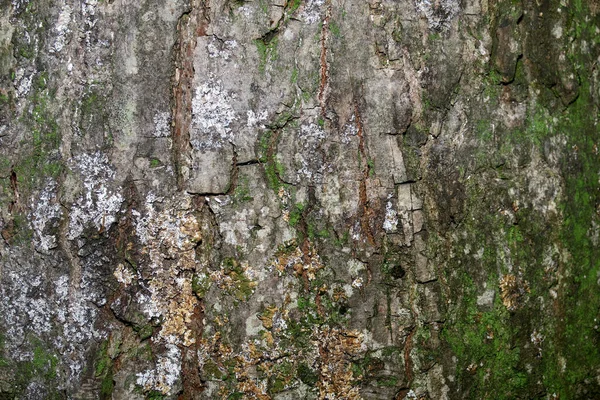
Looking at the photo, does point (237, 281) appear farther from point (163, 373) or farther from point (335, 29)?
point (335, 29)

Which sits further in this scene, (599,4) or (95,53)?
(599,4)

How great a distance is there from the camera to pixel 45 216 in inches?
51.3

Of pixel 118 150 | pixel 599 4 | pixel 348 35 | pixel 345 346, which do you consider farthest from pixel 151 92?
pixel 599 4

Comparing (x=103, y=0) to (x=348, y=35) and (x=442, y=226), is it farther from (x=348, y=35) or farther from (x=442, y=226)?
(x=442, y=226)

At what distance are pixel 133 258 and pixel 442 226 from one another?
72 cm

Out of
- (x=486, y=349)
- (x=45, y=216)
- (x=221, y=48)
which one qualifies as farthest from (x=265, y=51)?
(x=486, y=349)

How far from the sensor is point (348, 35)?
4.17ft

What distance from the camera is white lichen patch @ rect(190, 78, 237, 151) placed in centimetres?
126

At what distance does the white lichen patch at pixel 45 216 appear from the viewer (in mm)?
1294

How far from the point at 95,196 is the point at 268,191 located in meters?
0.39

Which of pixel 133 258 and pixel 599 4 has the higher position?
pixel 599 4

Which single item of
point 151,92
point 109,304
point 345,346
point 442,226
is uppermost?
point 151,92

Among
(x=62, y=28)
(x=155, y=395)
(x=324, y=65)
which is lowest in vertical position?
(x=155, y=395)

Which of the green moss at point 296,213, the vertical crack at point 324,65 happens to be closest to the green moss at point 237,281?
the green moss at point 296,213
